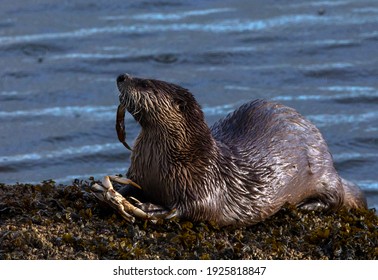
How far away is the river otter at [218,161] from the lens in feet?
18.6

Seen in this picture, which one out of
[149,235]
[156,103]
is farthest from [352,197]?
[149,235]

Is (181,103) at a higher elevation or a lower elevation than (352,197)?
higher

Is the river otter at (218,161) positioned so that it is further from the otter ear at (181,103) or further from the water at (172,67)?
the water at (172,67)

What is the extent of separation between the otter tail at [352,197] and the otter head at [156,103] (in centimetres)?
125

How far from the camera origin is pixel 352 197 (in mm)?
6555

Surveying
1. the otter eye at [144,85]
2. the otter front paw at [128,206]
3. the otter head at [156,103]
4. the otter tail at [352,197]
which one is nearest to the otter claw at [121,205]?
the otter front paw at [128,206]

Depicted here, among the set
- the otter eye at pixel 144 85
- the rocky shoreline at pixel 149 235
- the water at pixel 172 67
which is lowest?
the water at pixel 172 67

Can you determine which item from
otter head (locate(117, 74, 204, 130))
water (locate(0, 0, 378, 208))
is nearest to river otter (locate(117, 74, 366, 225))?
otter head (locate(117, 74, 204, 130))

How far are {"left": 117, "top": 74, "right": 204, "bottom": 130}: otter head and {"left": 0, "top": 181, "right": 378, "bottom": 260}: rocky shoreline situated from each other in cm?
51

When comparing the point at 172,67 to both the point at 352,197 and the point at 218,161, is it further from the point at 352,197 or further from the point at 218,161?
the point at 218,161

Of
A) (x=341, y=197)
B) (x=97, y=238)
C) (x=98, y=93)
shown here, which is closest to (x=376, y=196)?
Result: (x=341, y=197)

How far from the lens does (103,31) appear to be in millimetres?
11164

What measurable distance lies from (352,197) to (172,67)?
4151 mm

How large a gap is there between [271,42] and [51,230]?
5898 millimetres
